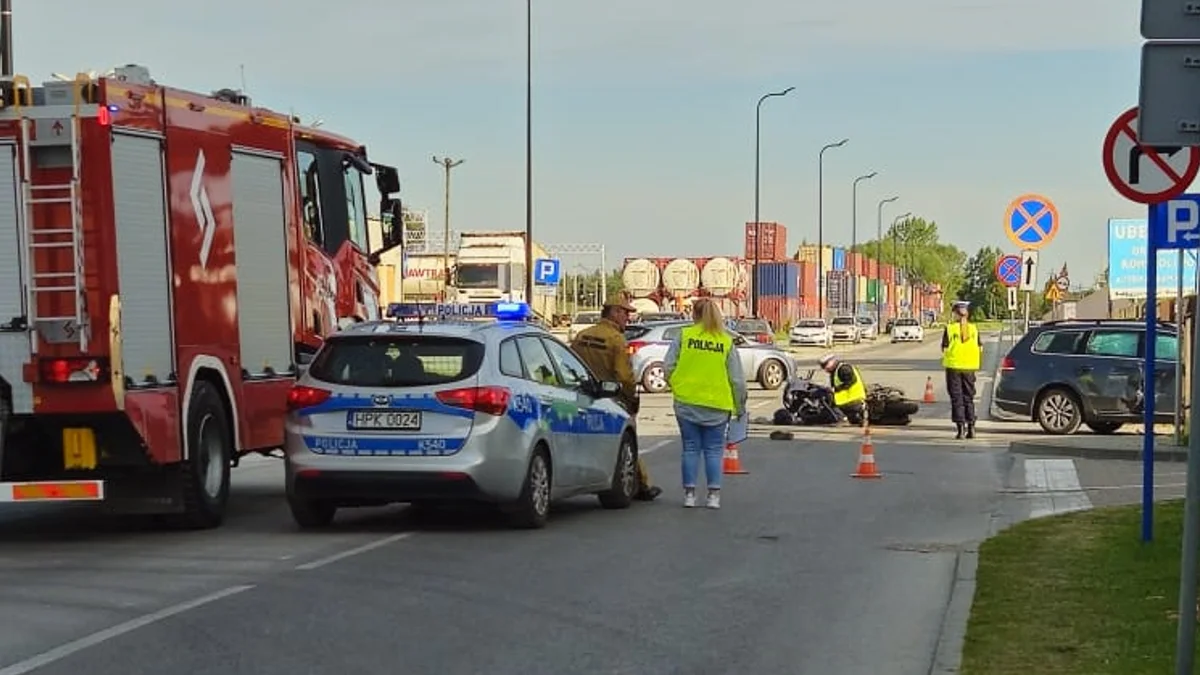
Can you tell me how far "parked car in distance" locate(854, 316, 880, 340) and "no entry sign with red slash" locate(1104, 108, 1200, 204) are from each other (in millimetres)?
93656

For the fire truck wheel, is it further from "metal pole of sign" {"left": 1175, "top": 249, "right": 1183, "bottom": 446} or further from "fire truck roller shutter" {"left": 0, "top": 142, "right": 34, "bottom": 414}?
"metal pole of sign" {"left": 1175, "top": 249, "right": 1183, "bottom": 446}

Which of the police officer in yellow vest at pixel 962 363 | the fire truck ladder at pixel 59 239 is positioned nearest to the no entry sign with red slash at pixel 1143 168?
the fire truck ladder at pixel 59 239

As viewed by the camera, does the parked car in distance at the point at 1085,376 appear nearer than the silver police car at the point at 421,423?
No

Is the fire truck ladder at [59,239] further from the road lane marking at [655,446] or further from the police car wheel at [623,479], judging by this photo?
the road lane marking at [655,446]

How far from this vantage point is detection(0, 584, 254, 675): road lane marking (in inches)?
302

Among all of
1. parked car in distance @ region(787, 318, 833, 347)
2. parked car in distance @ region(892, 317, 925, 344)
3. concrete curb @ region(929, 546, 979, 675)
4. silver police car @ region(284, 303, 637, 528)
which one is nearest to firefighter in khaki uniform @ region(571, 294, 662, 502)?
silver police car @ region(284, 303, 637, 528)

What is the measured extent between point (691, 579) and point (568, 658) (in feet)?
8.78

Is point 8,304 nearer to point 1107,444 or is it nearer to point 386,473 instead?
point 386,473

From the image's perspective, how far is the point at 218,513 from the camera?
1334 cm

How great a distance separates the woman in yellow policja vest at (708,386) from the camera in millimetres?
14492

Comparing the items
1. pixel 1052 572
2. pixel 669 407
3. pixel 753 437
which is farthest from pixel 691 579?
pixel 669 407

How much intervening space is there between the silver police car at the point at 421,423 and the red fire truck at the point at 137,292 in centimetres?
96

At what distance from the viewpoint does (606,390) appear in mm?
14344

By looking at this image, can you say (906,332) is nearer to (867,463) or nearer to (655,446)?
(655,446)
